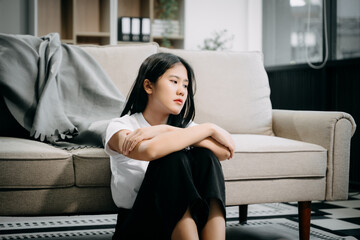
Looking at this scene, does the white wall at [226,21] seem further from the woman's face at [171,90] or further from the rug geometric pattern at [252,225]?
the woman's face at [171,90]

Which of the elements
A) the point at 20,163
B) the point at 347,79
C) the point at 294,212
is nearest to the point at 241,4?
the point at 347,79

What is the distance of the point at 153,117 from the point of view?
1495mm

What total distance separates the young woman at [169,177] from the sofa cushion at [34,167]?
0.70 ft

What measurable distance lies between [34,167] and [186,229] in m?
0.60

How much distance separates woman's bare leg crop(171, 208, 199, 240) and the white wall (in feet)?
11.3

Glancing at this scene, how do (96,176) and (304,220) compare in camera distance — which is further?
(304,220)

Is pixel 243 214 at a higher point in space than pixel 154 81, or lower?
lower

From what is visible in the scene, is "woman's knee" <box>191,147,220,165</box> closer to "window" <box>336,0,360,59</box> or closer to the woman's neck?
the woman's neck

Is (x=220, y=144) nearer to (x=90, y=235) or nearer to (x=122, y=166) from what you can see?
(x=122, y=166)

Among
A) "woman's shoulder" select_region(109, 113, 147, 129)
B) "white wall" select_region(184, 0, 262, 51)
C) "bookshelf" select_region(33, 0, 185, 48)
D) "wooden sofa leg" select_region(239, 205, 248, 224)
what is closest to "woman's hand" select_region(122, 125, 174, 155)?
"woman's shoulder" select_region(109, 113, 147, 129)

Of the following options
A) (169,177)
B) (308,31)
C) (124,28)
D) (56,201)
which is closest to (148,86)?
(169,177)

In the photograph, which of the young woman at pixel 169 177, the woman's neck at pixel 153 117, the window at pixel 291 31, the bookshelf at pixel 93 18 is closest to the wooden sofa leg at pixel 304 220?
the young woman at pixel 169 177

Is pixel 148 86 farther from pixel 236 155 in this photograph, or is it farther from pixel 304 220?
pixel 304 220

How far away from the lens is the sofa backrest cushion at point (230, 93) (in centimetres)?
223
